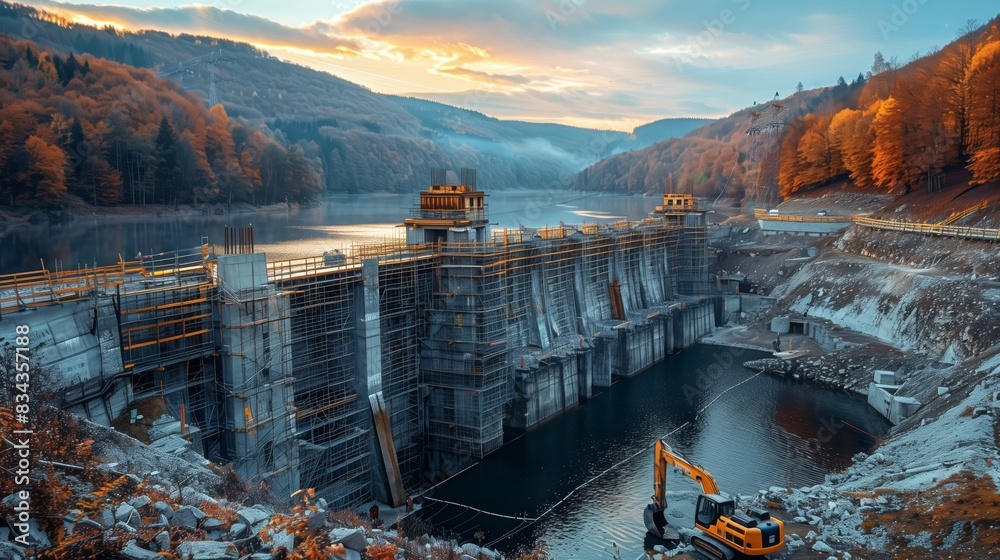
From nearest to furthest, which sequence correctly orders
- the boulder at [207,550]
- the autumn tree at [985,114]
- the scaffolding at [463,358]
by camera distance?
the boulder at [207,550]
the scaffolding at [463,358]
the autumn tree at [985,114]

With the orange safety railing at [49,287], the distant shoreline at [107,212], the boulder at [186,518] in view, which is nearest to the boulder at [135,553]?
the boulder at [186,518]

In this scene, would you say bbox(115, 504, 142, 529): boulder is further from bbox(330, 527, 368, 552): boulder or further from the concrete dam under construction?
the concrete dam under construction

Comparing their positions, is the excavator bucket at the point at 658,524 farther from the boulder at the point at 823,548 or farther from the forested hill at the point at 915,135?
the forested hill at the point at 915,135

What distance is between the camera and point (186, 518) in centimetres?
1380

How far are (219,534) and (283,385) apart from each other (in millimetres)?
13361

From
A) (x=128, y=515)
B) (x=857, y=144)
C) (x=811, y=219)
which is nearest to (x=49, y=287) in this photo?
(x=128, y=515)

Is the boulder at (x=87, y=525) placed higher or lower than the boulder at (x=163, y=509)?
higher

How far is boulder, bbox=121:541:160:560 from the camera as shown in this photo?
12.4m

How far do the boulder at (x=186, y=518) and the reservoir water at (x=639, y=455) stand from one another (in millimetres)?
15878

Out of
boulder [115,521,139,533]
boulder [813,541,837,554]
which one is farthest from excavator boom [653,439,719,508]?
boulder [115,521,139,533]

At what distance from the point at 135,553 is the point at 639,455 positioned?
98.0 feet

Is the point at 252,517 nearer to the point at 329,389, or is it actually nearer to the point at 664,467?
the point at 664,467

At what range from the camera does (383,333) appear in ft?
113

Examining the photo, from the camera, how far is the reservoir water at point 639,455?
30297mm
